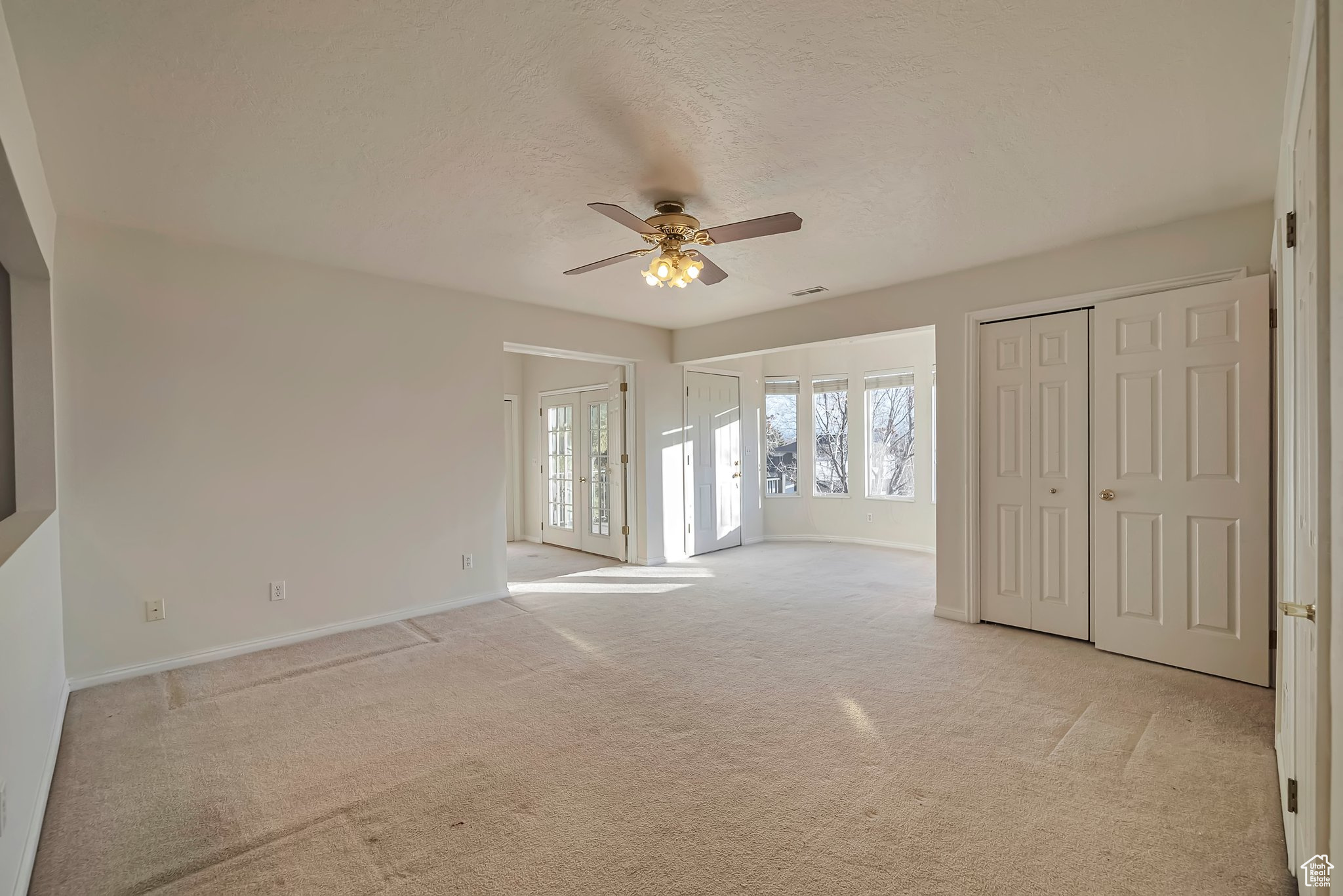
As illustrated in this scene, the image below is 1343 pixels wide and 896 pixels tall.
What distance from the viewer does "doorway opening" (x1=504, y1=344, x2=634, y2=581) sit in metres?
6.58

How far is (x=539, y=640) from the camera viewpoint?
403cm

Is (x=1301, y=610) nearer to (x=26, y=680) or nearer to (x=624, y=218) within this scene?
(x=624, y=218)

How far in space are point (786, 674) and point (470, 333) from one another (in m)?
3.53

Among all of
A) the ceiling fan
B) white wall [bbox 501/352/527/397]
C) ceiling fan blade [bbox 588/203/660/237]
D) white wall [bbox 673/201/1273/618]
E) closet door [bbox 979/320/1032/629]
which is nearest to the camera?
ceiling fan blade [bbox 588/203/660/237]

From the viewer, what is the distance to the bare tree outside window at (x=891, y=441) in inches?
295

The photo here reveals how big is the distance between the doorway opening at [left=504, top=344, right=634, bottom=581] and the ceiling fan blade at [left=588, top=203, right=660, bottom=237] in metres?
2.90

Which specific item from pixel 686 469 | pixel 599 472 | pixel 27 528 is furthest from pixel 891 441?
pixel 27 528

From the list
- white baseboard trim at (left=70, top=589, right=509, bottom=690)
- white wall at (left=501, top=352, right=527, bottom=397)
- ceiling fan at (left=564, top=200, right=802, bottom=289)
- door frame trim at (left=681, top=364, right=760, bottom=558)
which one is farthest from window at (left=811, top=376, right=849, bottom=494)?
ceiling fan at (left=564, top=200, right=802, bottom=289)

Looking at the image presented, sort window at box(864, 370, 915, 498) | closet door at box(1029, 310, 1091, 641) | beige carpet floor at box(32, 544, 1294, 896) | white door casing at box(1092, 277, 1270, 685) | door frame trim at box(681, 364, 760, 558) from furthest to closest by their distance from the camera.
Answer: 1. window at box(864, 370, 915, 498)
2. door frame trim at box(681, 364, 760, 558)
3. closet door at box(1029, 310, 1091, 641)
4. white door casing at box(1092, 277, 1270, 685)
5. beige carpet floor at box(32, 544, 1294, 896)

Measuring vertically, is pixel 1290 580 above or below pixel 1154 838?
above

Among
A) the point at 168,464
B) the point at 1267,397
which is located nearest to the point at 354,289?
the point at 168,464

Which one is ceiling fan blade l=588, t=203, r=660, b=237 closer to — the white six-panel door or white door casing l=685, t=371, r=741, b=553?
the white six-panel door

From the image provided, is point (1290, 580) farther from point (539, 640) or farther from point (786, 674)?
point (539, 640)

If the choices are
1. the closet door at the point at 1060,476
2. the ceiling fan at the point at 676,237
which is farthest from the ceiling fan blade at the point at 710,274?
the closet door at the point at 1060,476
